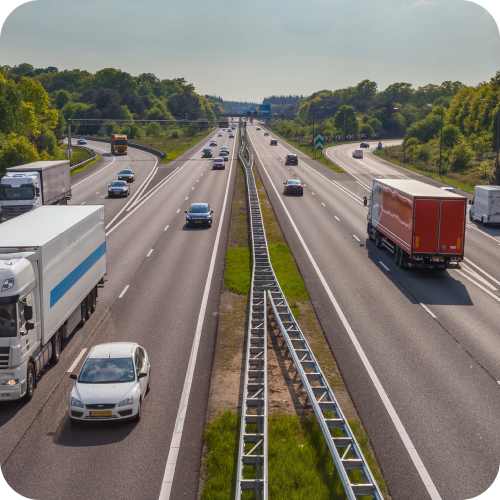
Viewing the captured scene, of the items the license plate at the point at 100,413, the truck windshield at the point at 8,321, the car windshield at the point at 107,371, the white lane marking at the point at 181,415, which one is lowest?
the white lane marking at the point at 181,415

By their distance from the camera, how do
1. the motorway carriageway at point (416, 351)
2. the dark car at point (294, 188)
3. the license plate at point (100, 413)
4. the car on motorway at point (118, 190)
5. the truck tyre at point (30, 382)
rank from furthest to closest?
the dark car at point (294, 188), the car on motorway at point (118, 190), the truck tyre at point (30, 382), the license plate at point (100, 413), the motorway carriageway at point (416, 351)

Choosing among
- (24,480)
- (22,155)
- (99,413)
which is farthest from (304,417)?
(22,155)

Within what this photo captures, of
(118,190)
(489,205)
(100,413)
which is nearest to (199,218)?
(118,190)

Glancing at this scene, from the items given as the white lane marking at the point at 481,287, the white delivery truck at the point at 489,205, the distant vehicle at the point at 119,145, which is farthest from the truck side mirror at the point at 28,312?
the distant vehicle at the point at 119,145

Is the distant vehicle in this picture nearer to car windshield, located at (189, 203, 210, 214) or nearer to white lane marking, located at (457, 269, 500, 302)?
car windshield, located at (189, 203, 210, 214)

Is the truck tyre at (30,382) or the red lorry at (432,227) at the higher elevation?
the red lorry at (432,227)

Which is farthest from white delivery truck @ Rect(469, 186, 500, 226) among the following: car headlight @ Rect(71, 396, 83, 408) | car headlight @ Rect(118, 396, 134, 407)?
car headlight @ Rect(71, 396, 83, 408)

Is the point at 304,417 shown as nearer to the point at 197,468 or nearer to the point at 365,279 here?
the point at 197,468

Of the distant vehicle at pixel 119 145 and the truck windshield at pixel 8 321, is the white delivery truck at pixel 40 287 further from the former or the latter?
the distant vehicle at pixel 119 145
